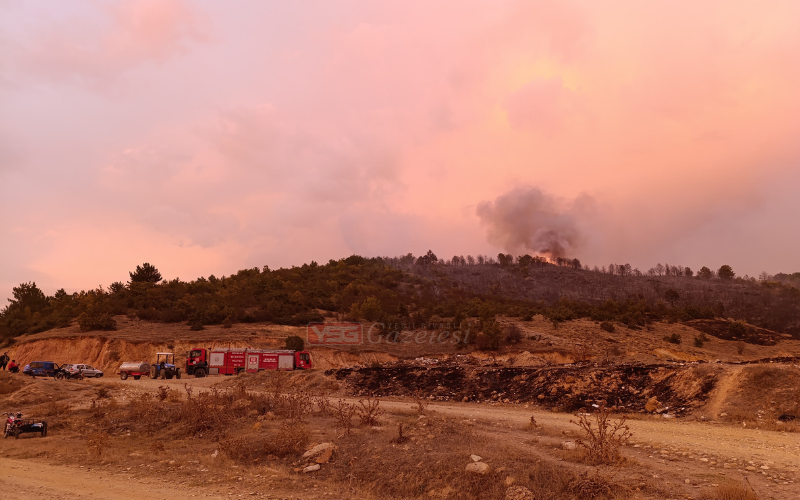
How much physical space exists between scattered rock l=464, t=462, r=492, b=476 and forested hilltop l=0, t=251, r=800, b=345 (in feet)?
129

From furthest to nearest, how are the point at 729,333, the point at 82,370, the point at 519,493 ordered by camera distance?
1. the point at 729,333
2. the point at 82,370
3. the point at 519,493

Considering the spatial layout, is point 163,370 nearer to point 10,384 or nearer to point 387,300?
point 10,384

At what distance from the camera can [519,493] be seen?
27.3 ft

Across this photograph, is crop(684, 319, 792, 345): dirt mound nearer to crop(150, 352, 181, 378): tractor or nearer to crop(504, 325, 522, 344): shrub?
crop(504, 325, 522, 344): shrub

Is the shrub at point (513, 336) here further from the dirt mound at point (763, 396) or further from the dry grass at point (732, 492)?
the dry grass at point (732, 492)

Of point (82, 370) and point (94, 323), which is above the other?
point (94, 323)

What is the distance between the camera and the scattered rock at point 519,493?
8.16m

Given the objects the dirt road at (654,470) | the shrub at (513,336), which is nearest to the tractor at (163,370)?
the dirt road at (654,470)

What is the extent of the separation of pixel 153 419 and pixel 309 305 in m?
54.3

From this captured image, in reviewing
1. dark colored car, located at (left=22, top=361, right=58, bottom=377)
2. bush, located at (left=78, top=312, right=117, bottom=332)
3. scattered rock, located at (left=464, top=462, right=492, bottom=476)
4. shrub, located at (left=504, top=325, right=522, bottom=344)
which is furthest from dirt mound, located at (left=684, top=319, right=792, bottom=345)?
bush, located at (left=78, top=312, right=117, bottom=332)

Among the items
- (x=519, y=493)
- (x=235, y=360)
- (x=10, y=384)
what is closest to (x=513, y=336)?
(x=235, y=360)

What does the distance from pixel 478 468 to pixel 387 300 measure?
223 ft

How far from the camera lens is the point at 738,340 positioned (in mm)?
57344

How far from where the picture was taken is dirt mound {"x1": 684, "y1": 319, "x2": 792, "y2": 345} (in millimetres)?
58344
